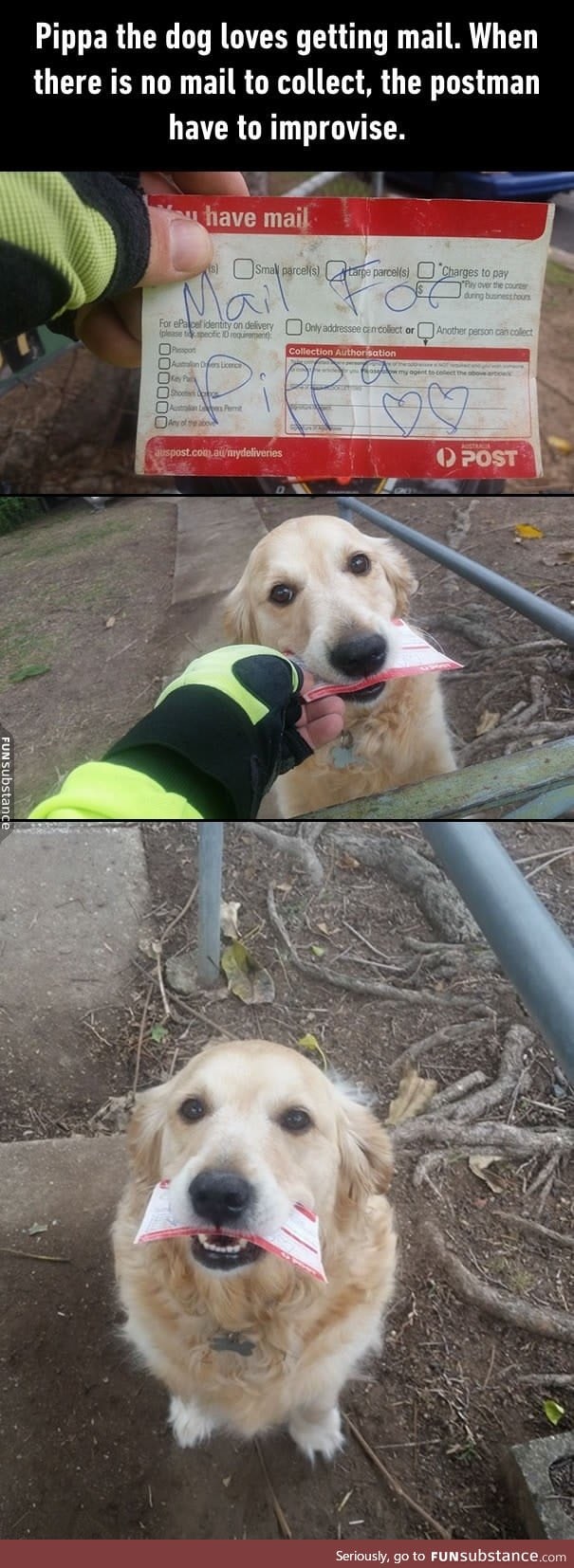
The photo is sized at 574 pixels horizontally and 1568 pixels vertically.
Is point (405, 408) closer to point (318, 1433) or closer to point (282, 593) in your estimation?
point (282, 593)

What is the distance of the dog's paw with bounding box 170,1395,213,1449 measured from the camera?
0.56m

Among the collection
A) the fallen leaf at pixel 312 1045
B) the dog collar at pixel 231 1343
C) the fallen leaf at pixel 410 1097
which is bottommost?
the dog collar at pixel 231 1343

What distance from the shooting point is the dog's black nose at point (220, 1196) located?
52cm

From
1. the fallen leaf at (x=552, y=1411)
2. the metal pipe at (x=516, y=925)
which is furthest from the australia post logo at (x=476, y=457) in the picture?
the fallen leaf at (x=552, y=1411)

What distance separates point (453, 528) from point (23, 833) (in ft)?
1.17

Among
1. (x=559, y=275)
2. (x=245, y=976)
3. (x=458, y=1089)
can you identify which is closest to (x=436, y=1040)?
(x=458, y=1089)

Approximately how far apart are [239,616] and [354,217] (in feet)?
0.86

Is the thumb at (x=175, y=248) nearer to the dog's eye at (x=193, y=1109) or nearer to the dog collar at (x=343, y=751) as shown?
the dog collar at (x=343, y=751)

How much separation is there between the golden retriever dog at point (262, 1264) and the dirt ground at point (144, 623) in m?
0.23

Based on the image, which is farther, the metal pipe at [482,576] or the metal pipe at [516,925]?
the metal pipe at [482,576]

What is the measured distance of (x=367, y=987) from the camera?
633mm

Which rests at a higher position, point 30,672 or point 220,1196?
point 30,672

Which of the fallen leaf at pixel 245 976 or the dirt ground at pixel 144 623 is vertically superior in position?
the dirt ground at pixel 144 623
